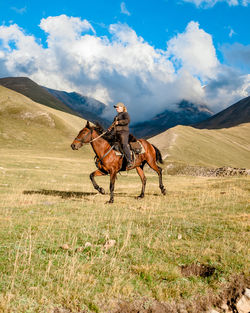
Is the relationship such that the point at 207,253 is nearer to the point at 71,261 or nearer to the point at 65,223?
the point at 71,261

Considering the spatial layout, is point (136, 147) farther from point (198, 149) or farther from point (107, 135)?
point (198, 149)

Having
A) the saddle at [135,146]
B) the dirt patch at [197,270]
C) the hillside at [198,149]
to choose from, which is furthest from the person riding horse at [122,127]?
the hillside at [198,149]

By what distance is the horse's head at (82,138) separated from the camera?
14531 mm

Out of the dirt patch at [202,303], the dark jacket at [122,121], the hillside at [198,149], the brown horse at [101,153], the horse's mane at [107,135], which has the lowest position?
the dirt patch at [202,303]

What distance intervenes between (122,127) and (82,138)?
8.03 ft

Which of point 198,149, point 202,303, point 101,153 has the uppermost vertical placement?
point 198,149

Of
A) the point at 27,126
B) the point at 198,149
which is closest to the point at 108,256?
the point at 198,149

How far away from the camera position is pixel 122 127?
15.1m

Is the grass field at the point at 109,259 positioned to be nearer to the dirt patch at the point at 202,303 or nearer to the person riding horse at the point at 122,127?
the dirt patch at the point at 202,303

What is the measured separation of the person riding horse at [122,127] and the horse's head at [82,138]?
126cm

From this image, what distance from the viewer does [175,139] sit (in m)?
146

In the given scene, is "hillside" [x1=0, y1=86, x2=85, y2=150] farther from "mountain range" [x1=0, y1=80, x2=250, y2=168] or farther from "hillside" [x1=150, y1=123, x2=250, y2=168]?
"hillside" [x1=150, y1=123, x2=250, y2=168]

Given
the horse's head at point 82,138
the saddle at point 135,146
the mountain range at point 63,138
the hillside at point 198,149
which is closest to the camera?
the horse's head at point 82,138

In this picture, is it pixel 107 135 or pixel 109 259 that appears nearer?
pixel 109 259
